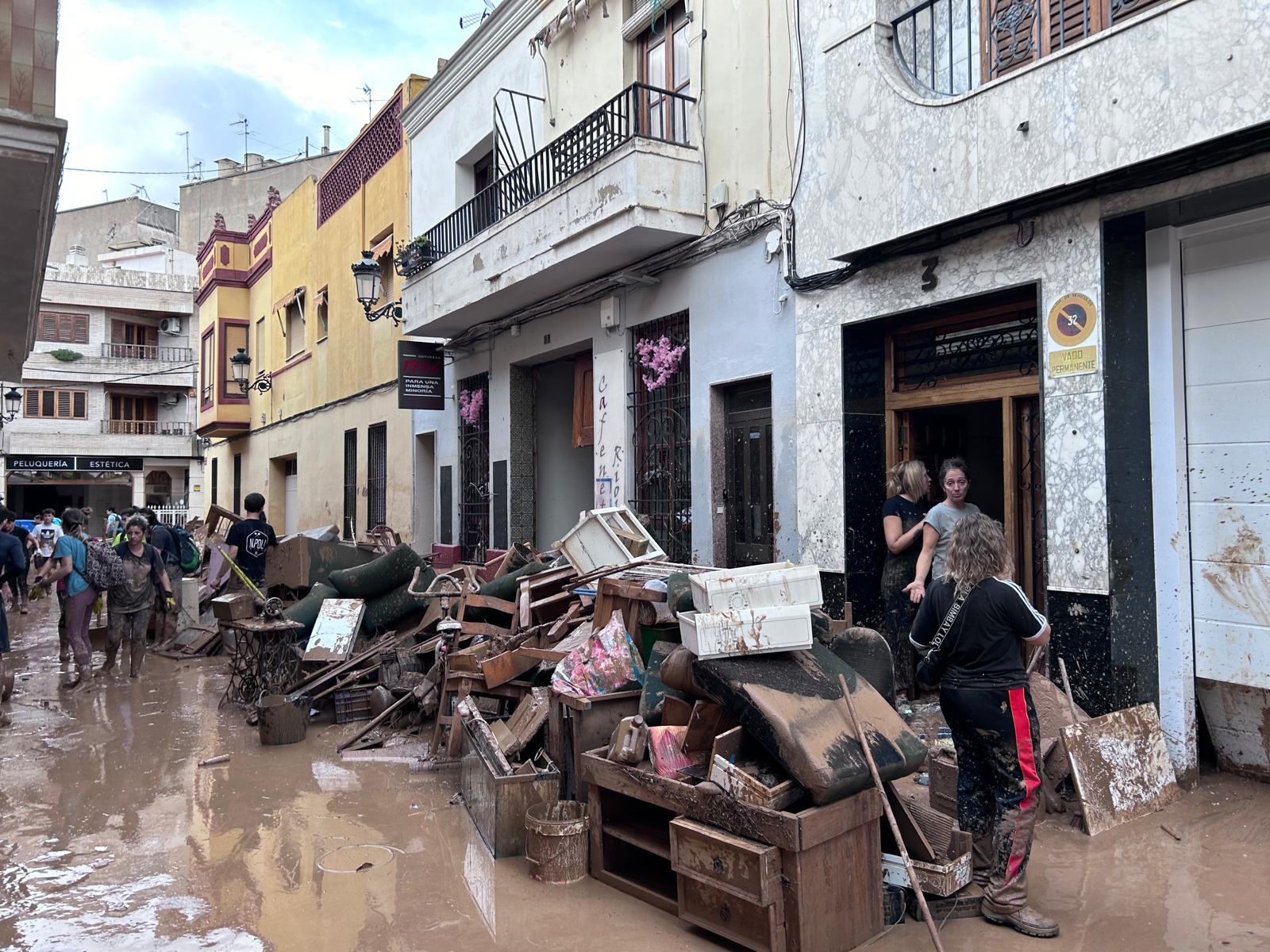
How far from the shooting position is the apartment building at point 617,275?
8.28m

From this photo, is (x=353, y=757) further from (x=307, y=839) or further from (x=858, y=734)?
(x=858, y=734)

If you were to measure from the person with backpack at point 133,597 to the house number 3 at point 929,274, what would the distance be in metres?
8.56

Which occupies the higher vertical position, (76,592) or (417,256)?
(417,256)

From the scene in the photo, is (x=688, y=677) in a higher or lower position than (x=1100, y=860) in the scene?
higher

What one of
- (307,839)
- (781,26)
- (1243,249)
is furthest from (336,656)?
(1243,249)

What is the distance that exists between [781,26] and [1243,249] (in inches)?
171

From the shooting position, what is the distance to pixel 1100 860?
4363 millimetres

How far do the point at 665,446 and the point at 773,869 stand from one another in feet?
21.1

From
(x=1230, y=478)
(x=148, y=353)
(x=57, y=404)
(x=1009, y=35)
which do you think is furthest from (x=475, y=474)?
(x=148, y=353)

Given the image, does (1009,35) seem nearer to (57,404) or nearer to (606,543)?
(606,543)

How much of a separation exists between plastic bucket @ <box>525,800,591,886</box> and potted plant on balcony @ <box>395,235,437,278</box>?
33.6ft

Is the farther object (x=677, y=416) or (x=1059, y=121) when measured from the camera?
(x=677, y=416)

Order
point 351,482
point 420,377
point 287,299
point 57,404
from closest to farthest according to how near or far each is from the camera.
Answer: point 420,377 < point 351,482 < point 287,299 < point 57,404

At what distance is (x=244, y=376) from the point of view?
82.4 feet
